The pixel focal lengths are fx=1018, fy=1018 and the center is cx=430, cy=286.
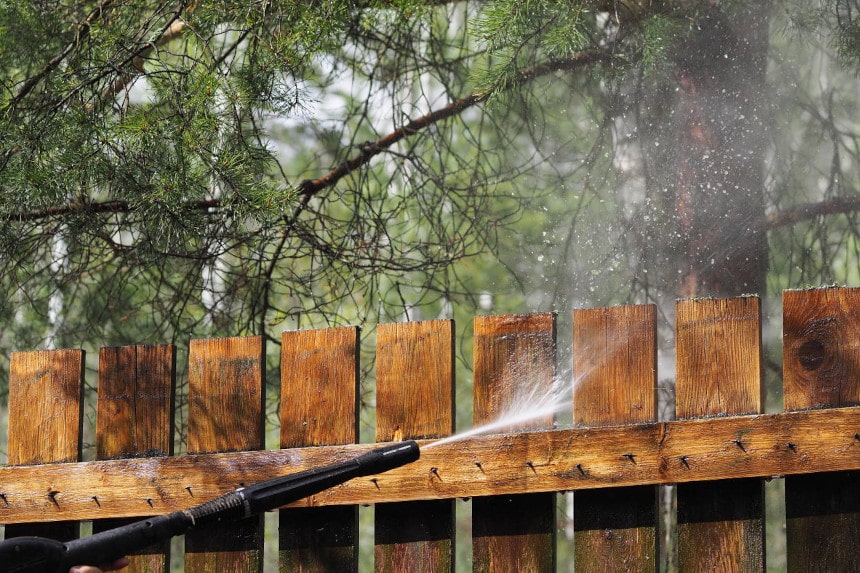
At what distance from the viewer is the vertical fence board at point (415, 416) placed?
1.85m

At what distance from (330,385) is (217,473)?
269 mm

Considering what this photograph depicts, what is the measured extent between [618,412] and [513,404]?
7.4 inches

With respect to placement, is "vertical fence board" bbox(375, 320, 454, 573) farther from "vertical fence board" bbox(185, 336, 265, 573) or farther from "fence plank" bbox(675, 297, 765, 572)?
"fence plank" bbox(675, 297, 765, 572)

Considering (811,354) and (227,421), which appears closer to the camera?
(811,354)

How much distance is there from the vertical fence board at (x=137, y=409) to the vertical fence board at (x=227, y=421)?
0.22 feet

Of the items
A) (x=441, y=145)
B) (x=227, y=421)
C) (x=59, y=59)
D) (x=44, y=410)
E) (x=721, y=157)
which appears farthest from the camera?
(x=441, y=145)

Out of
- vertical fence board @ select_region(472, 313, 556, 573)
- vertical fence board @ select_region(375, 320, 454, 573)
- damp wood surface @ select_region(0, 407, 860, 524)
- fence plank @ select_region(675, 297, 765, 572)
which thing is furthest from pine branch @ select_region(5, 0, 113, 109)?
fence plank @ select_region(675, 297, 765, 572)

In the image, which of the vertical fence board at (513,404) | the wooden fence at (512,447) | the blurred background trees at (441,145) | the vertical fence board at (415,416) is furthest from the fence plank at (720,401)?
the blurred background trees at (441,145)

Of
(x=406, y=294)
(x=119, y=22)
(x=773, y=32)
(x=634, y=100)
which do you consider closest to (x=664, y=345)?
→ (x=634, y=100)

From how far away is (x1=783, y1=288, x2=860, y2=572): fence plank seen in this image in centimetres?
172

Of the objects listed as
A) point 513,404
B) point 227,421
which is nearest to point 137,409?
point 227,421

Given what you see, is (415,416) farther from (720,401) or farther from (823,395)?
(823,395)

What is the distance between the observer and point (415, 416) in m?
1.87

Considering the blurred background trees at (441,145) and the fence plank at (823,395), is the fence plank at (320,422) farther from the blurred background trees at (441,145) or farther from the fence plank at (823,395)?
the fence plank at (823,395)
